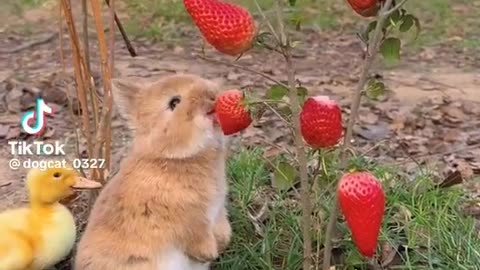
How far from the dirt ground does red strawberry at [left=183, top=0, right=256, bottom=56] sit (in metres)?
0.95

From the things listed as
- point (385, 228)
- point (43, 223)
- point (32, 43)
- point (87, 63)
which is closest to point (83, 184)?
point (43, 223)

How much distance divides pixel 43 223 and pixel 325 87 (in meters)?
2.72

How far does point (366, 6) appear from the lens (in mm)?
2158

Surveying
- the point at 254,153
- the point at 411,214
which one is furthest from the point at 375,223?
the point at 254,153

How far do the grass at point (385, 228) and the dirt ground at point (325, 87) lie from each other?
0.54 feet

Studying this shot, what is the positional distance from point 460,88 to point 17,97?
7.17 feet

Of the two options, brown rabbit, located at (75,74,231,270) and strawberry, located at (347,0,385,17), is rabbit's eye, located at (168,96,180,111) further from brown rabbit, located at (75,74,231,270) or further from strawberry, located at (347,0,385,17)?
strawberry, located at (347,0,385,17)

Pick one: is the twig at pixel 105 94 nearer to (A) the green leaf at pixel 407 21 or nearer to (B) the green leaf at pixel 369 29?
(B) the green leaf at pixel 369 29

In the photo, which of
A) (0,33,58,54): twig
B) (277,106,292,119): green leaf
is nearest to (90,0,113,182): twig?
(277,106,292,119): green leaf

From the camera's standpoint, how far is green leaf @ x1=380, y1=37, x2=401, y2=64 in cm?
219

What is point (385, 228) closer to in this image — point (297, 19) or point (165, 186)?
point (165, 186)

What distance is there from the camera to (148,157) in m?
2.38

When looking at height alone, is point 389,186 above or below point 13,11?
above

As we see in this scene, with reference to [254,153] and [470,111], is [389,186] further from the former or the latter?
[470,111]
